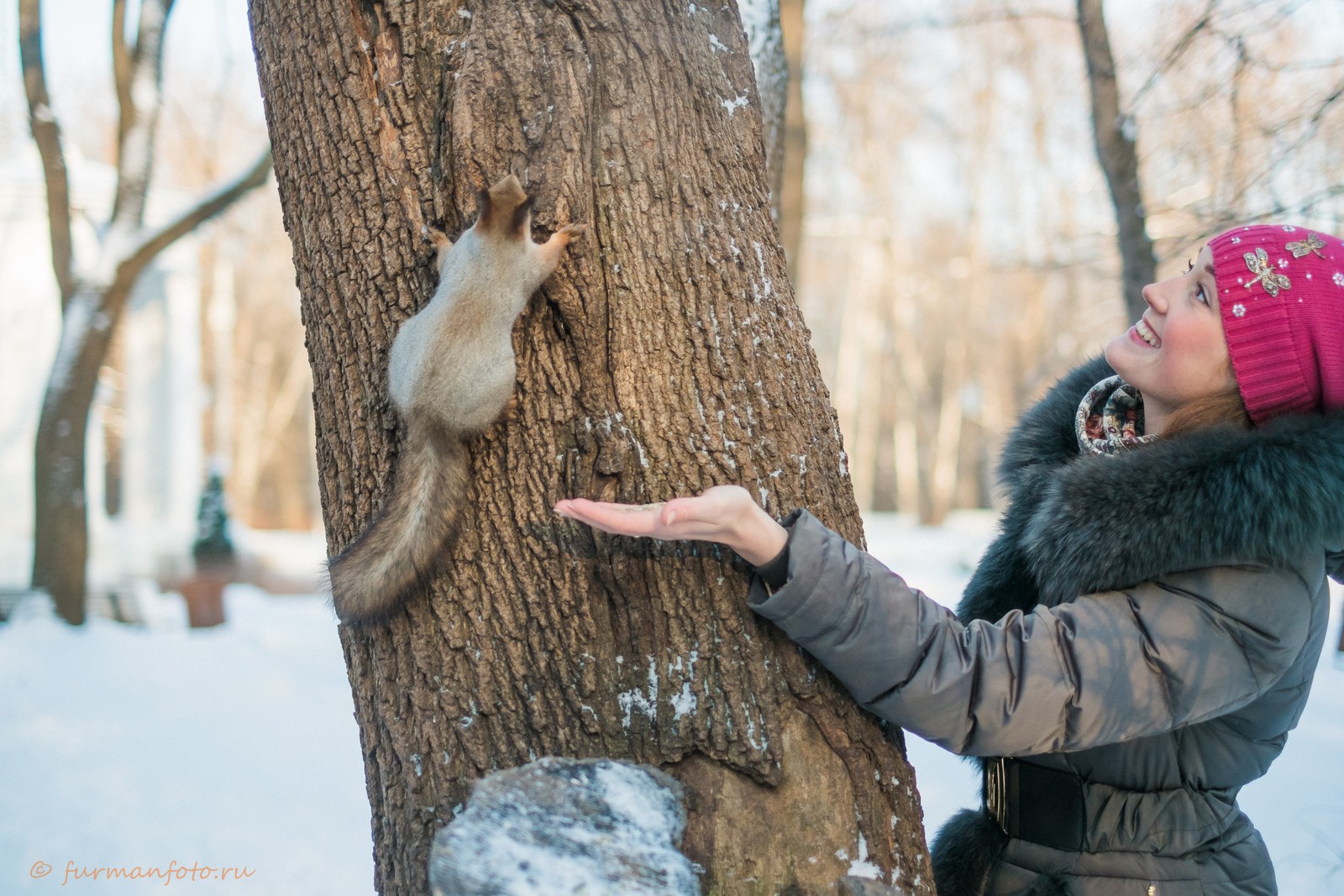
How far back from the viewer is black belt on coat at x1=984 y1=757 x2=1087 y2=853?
172 centimetres

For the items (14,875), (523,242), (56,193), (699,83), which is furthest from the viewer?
(56,193)

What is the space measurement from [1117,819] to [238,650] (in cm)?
669

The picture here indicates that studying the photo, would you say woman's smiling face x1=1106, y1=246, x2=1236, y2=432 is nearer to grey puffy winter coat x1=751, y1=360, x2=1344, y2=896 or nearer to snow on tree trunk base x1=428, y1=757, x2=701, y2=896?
grey puffy winter coat x1=751, y1=360, x2=1344, y2=896

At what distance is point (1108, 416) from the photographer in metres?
2.03

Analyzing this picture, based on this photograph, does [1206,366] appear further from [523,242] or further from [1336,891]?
[1336,891]

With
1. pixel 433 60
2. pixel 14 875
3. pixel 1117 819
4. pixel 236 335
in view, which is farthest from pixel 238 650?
pixel 236 335

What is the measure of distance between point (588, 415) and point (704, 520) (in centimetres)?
35

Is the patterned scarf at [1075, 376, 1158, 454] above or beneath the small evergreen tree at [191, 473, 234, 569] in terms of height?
above

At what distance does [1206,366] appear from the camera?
1747mm

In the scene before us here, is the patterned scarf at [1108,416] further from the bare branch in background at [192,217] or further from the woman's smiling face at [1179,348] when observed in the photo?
the bare branch in background at [192,217]

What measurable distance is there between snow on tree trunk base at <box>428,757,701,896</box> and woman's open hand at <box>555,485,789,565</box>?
0.38 metres

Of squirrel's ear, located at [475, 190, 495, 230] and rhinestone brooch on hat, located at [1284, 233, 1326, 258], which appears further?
squirrel's ear, located at [475, 190, 495, 230]

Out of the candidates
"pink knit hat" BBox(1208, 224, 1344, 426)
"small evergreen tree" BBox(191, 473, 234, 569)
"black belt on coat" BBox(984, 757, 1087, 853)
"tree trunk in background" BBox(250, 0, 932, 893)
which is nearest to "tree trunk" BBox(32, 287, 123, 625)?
"small evergreen tree" BBox(191, 473, 234, 569)

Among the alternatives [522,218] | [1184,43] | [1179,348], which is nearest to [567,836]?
[522,218]
